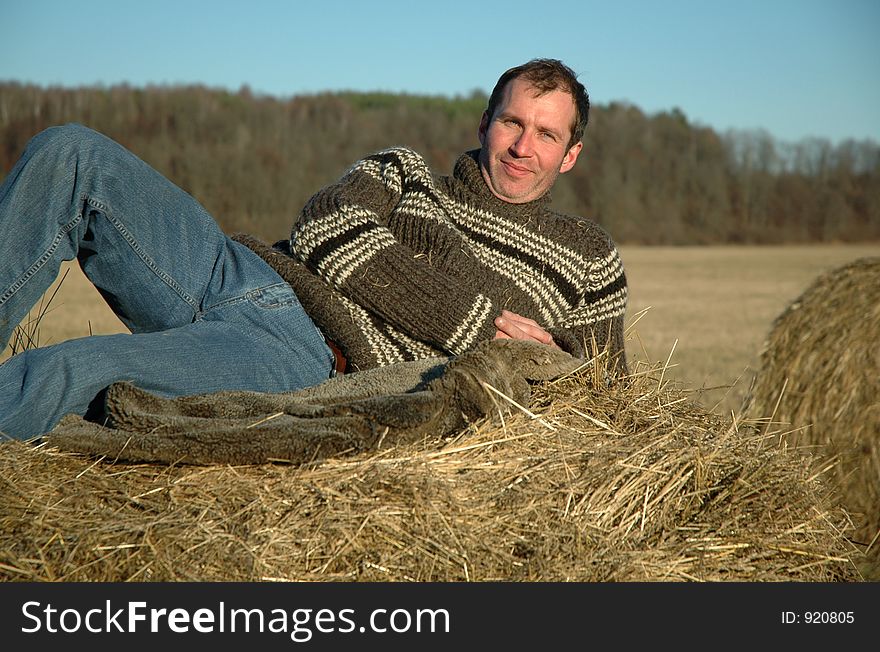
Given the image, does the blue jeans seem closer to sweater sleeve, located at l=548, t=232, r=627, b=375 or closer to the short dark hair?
sweater sleeve, located at l=548, t=232, r=627, b=375

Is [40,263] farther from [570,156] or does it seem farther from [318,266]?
[570,156]

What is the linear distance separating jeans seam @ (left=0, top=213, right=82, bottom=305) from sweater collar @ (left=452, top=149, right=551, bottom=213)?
160cm

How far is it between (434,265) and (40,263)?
55.3 inches

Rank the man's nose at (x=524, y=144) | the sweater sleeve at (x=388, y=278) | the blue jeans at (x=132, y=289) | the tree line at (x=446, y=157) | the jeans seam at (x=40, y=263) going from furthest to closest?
the tree line at (x=446, y=157) → the man's nose at (x=524, y=144) → the sweater sleeve at (x=388, y=278) → the jeans seam at (x=40, y=263) → the blue jeans at (x=132, y=289)

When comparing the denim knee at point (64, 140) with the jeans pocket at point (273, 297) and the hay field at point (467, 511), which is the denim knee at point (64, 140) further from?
the hay field at point (467, 511)

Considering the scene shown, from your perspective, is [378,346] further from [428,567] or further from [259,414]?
[428,567]

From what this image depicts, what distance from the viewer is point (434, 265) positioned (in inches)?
142

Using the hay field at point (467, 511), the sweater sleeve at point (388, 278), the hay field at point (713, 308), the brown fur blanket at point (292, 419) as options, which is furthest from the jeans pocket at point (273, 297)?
the hay field at point (713, 308)

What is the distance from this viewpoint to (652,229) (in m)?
47.6

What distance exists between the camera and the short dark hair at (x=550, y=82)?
3756 millimetres

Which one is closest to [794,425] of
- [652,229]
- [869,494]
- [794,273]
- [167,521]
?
[869,494]

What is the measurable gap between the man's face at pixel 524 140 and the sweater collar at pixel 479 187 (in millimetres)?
22

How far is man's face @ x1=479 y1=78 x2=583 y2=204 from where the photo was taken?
12.3 ft

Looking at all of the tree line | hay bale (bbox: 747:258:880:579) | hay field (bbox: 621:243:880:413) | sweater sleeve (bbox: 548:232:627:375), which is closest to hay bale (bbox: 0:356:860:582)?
hay field (bbox: 621:243:880:413)
